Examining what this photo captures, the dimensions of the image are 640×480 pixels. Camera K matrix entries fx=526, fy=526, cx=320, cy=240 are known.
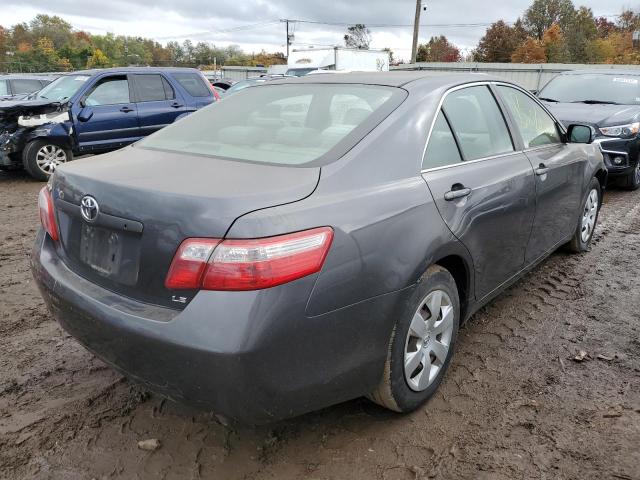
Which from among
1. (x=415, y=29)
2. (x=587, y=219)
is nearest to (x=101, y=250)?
(x=587, y=219)

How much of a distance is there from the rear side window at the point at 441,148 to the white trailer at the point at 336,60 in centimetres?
1954

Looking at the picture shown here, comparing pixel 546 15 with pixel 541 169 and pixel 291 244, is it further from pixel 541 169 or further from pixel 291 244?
pixel 291 244

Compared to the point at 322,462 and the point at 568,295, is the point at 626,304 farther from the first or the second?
the point at 322,462

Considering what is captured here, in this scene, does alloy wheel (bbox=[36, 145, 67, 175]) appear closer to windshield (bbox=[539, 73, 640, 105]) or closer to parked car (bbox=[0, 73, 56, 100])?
parked car (bbox=[0, 73, 56, 100])

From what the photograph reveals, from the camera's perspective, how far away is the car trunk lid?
190 cm

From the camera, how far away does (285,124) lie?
9.11 ft

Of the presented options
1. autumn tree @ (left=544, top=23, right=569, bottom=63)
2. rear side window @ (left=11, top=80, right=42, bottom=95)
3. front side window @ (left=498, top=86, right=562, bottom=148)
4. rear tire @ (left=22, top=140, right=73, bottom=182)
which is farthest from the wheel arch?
autumn tree @ (left=544, top=23, right=569, bottom=63)

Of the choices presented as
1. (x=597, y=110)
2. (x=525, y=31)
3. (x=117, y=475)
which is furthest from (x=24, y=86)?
(x=525, y=31)

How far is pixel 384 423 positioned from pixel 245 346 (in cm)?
107

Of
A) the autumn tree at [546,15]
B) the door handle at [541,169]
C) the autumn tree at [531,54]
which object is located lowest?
the door handle at [541,169]

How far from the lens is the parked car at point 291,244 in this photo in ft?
6.06

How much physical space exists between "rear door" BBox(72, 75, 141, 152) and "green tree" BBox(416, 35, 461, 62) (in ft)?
212

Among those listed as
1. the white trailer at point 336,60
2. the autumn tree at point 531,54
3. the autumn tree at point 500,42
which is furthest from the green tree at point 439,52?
the white trailer at point 336,60

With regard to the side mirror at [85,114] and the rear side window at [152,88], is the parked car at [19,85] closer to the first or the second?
the rear side window at [152,88]
